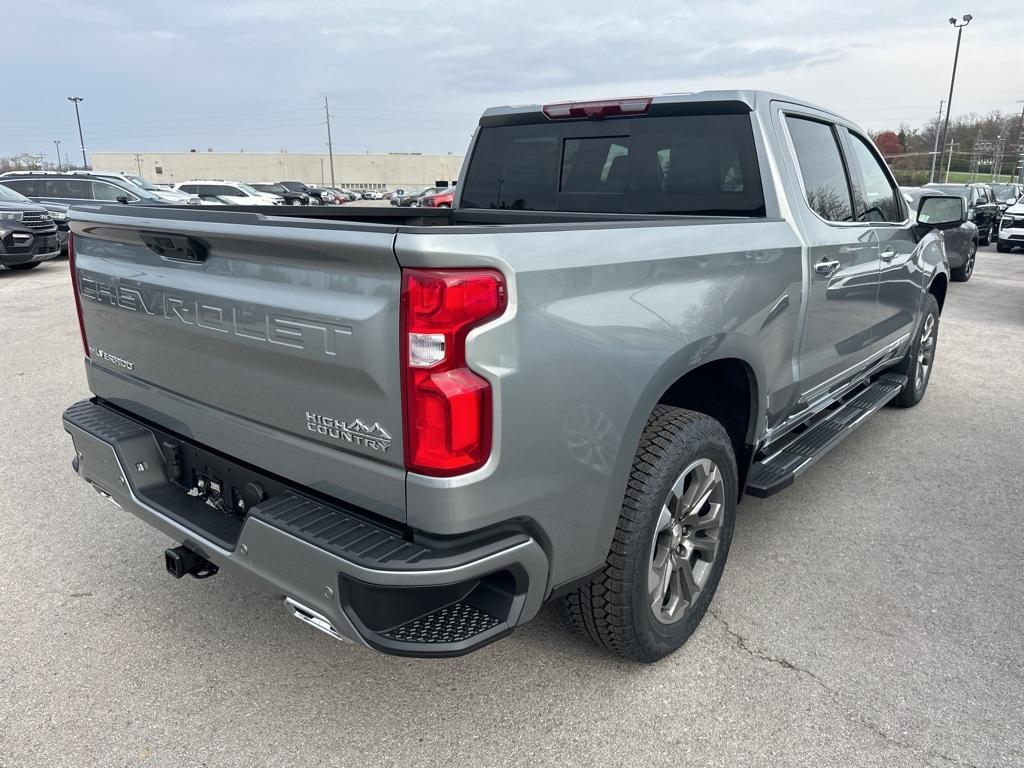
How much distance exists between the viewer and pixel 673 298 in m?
2.41

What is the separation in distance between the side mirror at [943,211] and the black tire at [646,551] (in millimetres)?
2950

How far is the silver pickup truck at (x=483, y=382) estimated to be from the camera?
1841 mm

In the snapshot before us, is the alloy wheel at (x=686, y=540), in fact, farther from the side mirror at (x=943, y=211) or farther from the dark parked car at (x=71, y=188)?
the dark parked car at (x=71, y=188)

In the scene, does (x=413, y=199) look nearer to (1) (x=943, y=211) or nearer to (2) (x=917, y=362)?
(2) (x=917, y=362)

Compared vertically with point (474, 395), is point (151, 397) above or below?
below

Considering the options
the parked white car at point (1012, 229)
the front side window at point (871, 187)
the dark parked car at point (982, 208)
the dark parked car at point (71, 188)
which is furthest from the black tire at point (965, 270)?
the dark parked car at point (71, 188)

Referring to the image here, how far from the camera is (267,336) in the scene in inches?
81.4

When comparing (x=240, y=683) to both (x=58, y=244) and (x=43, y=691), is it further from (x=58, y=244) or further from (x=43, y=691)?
(x=58, y=244)

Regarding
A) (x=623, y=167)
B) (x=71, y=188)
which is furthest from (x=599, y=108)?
(x=71, y=188)

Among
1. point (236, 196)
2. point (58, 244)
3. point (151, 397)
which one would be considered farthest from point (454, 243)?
point (236, 196)

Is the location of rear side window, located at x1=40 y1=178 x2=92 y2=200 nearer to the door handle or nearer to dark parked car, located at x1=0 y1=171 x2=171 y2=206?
dark parked car, located at x1=0 y1=171 x2=171 y2=206

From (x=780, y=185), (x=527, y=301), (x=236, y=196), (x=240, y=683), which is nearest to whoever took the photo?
(x=527, y=301)

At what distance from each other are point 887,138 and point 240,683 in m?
68.9

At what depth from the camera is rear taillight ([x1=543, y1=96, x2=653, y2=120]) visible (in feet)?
11.4
